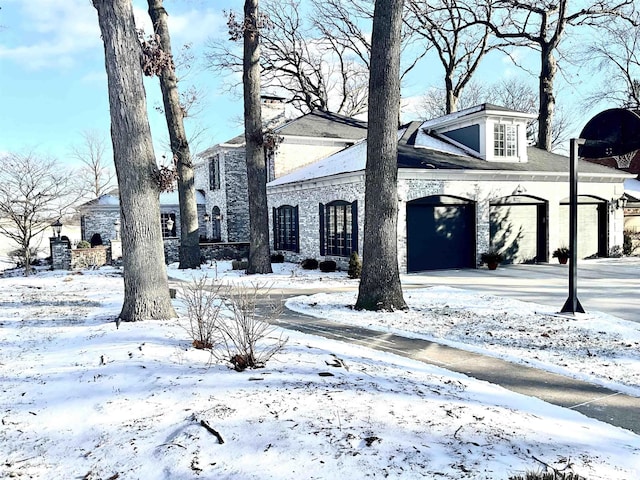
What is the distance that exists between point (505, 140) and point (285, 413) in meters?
16.1

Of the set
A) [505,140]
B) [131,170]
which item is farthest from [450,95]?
[131,170]

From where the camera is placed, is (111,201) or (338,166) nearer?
(338,166)

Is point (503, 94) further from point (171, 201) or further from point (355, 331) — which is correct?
point (355, 331)

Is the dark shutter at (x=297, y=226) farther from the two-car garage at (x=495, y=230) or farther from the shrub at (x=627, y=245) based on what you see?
the shrub at (x=627, y=245)

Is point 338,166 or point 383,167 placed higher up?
point 338,166

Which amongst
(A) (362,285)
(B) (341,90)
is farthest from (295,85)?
(A) (362,285)

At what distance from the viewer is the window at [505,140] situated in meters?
17.0

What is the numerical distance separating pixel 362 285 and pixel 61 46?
535 inches

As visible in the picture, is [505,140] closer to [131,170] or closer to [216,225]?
[131,170]

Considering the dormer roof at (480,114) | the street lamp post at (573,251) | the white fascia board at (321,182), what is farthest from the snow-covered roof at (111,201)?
the street lamp post at (573,251)

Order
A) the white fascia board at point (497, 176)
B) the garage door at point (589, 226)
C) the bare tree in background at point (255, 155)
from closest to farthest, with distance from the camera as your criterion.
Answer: the white fascia board at point (497, 176) < the bare tree in background at point (255, 155) < the garage door at point (589, 226)

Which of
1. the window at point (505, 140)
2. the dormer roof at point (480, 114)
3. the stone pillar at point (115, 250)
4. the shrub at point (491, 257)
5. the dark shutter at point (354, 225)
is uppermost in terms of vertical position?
the dormer roof at point (480, 114)

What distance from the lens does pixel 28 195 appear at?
19.0 metres

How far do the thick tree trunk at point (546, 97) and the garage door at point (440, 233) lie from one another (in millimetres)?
8940
